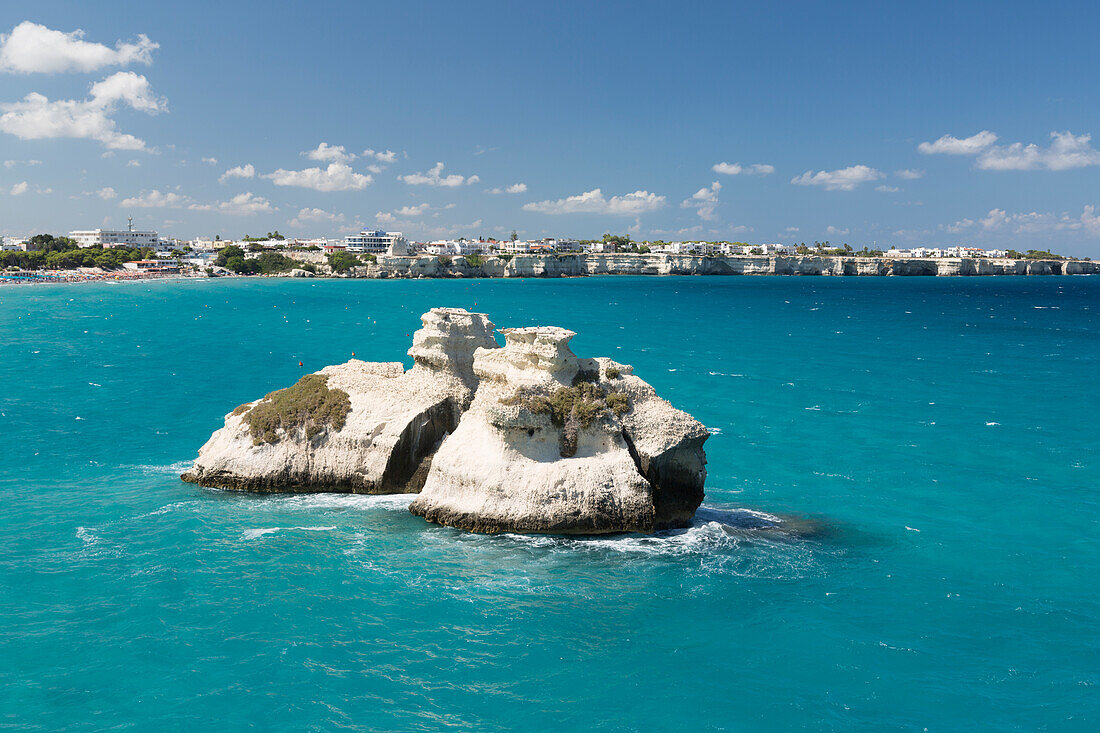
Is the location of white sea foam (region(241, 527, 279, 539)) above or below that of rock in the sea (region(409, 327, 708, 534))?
below

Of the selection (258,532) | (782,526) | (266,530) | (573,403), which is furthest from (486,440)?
(782,526)

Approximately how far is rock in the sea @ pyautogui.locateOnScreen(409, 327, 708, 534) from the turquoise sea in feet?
3.67

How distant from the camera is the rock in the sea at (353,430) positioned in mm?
31469

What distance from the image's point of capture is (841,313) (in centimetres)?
12925

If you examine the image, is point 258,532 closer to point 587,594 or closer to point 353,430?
point 353,430

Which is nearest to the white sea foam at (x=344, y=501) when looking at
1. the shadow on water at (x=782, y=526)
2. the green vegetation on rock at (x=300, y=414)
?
the green vegetation on rock at (x=300, y=414)

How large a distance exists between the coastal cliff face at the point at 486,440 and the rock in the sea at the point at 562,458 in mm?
44

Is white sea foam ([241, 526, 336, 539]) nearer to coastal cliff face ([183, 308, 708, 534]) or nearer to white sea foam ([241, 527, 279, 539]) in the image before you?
white sea foam ([241, 527, 279, 539])

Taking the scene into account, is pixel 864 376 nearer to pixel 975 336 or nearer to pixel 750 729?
pixel 975 336

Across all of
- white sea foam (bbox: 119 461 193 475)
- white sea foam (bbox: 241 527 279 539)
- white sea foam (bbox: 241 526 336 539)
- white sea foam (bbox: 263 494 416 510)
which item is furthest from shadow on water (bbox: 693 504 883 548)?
white sea foam (bbox: 119 461 193 475)

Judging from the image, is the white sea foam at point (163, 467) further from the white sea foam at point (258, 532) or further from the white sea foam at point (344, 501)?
the white sea foam at point (258, 532)

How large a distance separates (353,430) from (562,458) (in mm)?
10189

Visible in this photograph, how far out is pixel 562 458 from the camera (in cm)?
2753

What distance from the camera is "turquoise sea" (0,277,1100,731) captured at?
1720 cm
